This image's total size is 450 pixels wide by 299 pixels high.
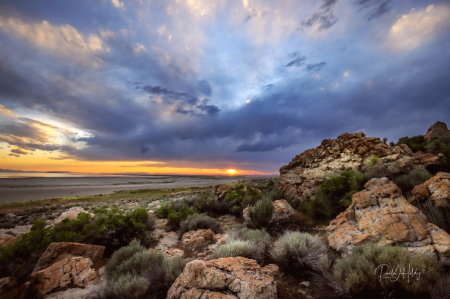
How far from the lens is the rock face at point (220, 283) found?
238 centimetres

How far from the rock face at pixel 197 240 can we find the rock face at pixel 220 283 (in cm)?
304

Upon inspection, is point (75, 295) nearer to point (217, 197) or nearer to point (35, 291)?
point (35, 291)

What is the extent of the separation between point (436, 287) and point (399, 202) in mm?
2439

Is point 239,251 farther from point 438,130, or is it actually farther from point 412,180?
point 438,130

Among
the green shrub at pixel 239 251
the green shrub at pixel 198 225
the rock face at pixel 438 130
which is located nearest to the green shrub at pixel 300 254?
the green shrub at pixel 239 251

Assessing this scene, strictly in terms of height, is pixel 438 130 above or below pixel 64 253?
above

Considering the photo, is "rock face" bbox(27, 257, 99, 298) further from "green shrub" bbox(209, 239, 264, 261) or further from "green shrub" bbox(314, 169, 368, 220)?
"green shrub" bbox(314, 169, 368, 220)

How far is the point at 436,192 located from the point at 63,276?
888 centimetres

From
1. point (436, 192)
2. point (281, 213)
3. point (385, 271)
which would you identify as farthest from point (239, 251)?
point (436, 192)

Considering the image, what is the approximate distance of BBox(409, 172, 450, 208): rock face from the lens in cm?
404

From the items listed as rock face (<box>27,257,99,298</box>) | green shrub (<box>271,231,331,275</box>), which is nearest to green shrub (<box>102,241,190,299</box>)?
rock face (<box>27,257,99,298</box>)

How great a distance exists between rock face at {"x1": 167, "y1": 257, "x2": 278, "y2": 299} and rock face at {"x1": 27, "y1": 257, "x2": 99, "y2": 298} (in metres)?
2.35

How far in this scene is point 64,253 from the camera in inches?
163

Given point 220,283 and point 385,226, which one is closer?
point 220,283
